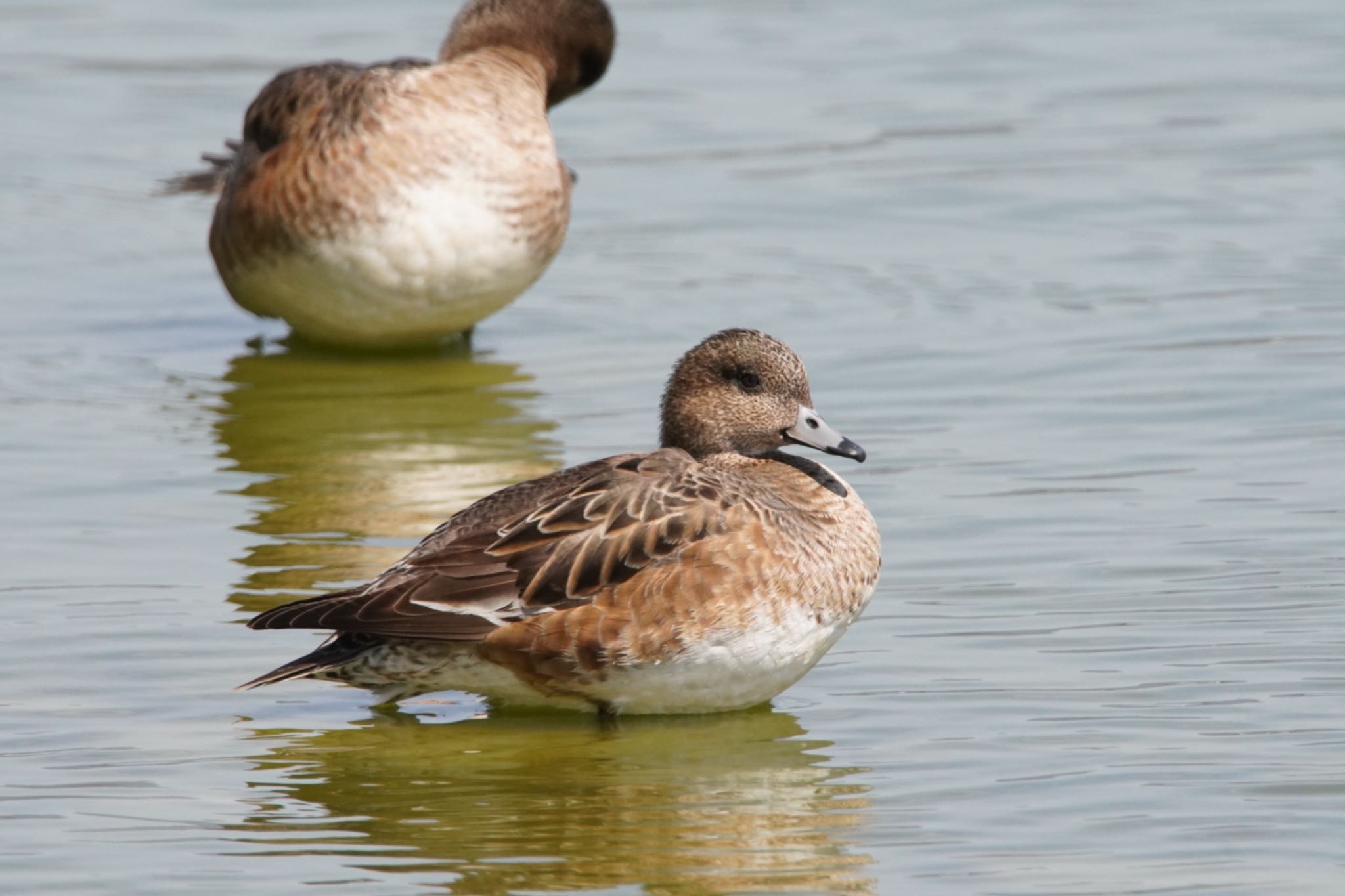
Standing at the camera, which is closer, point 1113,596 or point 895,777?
point 895,777

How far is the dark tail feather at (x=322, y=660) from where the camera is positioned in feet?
21.5

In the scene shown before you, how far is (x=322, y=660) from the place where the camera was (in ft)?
21.8

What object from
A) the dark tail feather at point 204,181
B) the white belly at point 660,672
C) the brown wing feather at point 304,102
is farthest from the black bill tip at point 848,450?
the dark tail feather at point 204,181

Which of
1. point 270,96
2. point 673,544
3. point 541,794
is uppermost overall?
point 270,96

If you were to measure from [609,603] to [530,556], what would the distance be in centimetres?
27

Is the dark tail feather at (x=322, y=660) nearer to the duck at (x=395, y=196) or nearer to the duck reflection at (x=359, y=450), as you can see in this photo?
the duck reflection at (x=359, y=450)

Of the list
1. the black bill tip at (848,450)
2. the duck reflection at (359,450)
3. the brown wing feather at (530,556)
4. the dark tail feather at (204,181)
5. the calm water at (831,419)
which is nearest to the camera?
the calm water at (831,419)

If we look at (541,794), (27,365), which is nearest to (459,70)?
(27,365)

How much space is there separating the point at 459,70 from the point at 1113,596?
4.52m

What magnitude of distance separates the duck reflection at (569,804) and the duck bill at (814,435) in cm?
90

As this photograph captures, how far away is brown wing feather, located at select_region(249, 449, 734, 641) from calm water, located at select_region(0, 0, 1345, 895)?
40cm

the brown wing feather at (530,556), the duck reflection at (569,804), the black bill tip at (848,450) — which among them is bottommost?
the duck reflection at (569,804)

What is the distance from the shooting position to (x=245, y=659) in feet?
23.9

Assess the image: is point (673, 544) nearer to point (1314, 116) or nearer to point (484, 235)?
point (484, 235)
